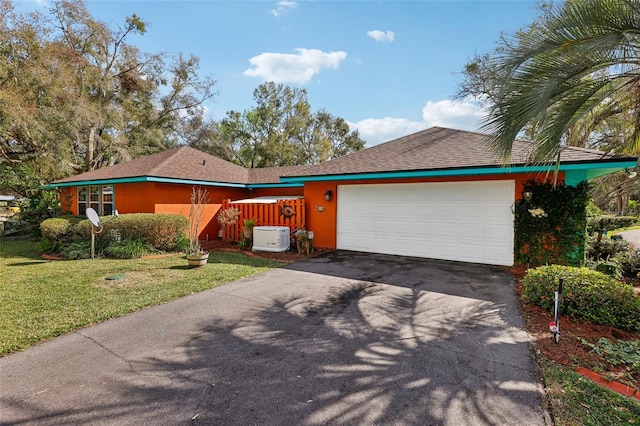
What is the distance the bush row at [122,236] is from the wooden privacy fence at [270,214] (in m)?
2.21

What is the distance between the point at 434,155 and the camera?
933cm

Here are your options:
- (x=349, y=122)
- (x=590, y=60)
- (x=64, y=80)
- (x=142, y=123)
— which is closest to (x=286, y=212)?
(x=590, y=60)

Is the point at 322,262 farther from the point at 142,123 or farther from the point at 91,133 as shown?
the point at 142,123

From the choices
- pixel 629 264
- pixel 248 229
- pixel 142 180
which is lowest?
pixel 629 264

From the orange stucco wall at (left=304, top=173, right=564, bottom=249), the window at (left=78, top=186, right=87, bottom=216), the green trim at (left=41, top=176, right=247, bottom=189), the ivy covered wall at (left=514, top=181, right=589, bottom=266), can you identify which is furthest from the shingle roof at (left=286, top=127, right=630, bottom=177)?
the window at (left=78, top=186, right=87, bottom=216)

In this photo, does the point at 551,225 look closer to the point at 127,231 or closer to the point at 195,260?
the point at 195,260

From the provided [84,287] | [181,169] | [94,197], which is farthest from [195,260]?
[94,197]

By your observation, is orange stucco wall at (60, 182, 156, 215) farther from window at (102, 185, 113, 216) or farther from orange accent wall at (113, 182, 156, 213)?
window at (102, 185, 113, 216)

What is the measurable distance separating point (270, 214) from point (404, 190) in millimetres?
5197

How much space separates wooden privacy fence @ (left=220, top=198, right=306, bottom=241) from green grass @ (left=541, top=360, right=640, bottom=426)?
28.9ft

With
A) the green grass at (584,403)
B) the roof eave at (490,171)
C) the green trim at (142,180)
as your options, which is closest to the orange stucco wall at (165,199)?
the green trim at (142,180)

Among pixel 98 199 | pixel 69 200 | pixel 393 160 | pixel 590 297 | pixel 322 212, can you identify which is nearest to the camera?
pixel 590 297

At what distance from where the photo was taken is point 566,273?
496 cm

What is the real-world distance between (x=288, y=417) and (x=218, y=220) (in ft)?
35.5
